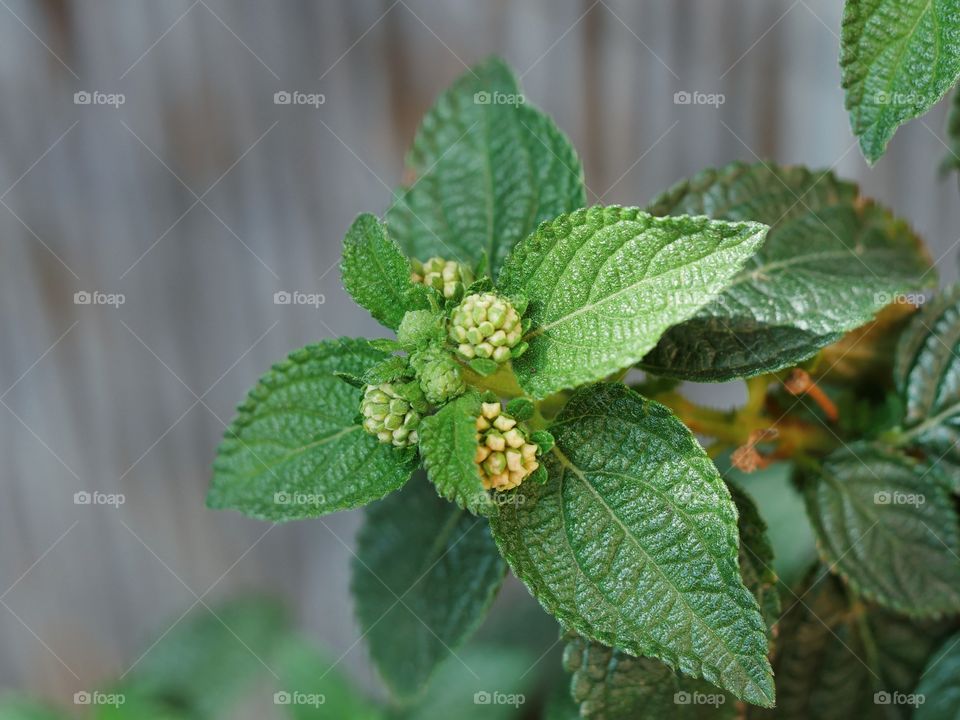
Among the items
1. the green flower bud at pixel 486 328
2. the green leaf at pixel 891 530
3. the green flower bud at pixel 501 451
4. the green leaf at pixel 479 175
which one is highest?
the green leaf at pixel 479 175

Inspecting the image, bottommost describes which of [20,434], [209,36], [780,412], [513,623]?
[513,623]

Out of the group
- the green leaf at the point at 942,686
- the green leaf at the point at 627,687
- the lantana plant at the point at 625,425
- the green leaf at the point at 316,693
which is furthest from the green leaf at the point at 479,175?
the green leaf at the point at 316,693

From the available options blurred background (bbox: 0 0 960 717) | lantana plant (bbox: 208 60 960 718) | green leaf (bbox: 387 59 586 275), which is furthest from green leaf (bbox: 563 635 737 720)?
blurred background (bbox: 0 0 960 717)

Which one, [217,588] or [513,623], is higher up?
[513,623]

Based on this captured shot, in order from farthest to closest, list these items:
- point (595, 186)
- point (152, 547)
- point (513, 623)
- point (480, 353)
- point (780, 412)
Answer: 1. point (152, 547)
2. point (595, 186)
3. point (513, 623)
4. point (780, 412)
5. point (480, 353)

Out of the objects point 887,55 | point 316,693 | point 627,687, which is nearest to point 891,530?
point 627,687

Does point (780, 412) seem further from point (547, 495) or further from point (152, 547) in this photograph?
point (152, 547)

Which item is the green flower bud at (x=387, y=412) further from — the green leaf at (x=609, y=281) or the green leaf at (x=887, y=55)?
the green leaf at (x=887, y=55)

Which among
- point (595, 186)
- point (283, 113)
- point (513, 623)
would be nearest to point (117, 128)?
point (283, 113)

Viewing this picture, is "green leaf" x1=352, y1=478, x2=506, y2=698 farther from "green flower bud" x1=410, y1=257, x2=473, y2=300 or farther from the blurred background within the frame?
the blurred background
